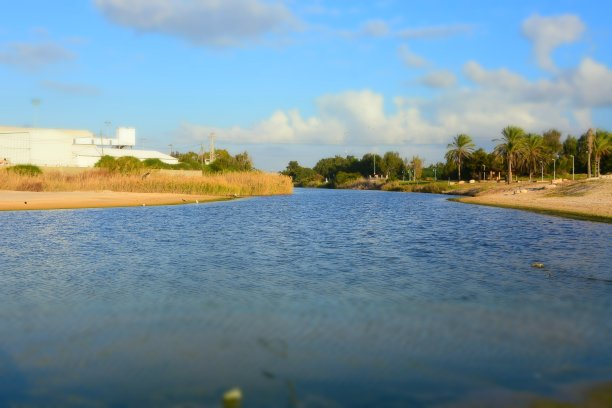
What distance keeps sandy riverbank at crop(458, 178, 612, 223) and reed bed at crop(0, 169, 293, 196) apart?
27561 millimetres

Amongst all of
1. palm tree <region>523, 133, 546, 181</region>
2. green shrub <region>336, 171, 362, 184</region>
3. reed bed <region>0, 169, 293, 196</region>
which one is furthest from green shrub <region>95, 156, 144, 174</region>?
green shrub <region>336, 171, 362, 184</region>

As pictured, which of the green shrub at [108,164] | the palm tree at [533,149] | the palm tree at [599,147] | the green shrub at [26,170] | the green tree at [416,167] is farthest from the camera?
the green tree at [416,167]

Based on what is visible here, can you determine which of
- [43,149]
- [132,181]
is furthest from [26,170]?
[43,149]

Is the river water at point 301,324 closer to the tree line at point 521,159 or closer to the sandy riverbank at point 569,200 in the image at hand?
the sandy riverbank at point 569,200

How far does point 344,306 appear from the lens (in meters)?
11.5

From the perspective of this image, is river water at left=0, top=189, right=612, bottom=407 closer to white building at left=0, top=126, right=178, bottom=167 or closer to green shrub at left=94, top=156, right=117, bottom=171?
green shrub at left=94, top=156, right=117, bottom=171

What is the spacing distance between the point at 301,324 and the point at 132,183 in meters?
55.9

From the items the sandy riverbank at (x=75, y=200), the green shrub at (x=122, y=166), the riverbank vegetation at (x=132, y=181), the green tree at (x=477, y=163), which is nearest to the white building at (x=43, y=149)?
the green shrub at (x=122, y=166)

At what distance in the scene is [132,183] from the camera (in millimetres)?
62719

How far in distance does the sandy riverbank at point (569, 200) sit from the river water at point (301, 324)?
1602cm

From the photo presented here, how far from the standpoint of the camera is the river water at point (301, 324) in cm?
717

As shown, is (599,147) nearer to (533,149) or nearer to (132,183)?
(533,149)

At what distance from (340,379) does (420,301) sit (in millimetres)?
4877

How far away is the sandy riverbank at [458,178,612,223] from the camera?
35.2m
